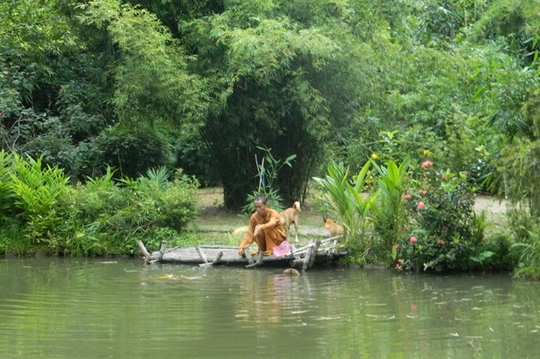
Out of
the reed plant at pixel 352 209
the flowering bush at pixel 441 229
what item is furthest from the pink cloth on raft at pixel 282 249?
the flowering bush at pixel 441 229

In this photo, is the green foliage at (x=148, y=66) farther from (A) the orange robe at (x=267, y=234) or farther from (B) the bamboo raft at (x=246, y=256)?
(A) the orange robe at (x=267, y=234)

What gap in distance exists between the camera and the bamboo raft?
1653 cm

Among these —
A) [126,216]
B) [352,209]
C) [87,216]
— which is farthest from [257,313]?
[87,216]

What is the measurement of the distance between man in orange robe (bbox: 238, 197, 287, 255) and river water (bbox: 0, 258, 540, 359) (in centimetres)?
42

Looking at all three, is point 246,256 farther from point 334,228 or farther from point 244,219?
point 244,219

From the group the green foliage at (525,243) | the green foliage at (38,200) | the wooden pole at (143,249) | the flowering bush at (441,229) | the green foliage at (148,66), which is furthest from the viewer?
the green foliage at (148,66)

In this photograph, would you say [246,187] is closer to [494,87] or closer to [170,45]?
[170,45]

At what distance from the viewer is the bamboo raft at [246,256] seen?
1653 cm

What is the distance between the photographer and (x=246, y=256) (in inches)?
654

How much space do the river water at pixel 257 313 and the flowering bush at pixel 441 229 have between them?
0.28m

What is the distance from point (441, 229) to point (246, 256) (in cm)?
318

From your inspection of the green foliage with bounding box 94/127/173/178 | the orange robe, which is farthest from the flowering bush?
the green foliage with bounding box 94/127/173/178

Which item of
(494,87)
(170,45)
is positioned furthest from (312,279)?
(170,45)

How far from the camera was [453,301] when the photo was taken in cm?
1362
